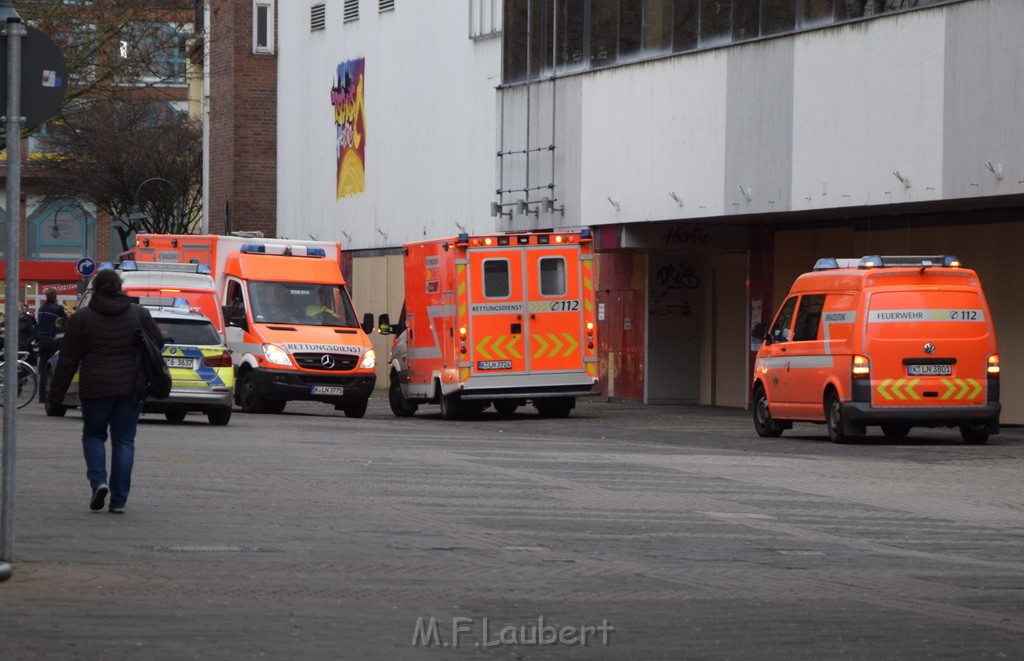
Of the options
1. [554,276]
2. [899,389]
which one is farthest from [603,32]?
[899,389]

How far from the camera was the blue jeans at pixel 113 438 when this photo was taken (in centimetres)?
1328

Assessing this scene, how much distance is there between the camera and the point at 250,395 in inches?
1185

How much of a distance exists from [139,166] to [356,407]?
138 ft

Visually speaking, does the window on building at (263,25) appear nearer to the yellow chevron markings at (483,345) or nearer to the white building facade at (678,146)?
the white building facade at (678,146)

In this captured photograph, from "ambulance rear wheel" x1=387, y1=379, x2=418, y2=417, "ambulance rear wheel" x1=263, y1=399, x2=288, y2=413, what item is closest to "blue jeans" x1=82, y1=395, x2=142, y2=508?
"ambulance rear wheel" x1=263, y1=399, x2=288, y2=413

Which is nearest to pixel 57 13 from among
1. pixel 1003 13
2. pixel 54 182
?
pixel 1003 13

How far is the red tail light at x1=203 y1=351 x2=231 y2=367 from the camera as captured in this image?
1001 inches

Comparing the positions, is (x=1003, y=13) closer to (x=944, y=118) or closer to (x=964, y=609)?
(x=944, y=118)

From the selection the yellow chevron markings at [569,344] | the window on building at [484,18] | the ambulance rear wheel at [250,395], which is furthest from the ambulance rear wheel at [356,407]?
the window on building at [484,18]

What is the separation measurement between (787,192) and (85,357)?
1846 centimetres

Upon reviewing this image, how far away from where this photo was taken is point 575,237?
29.1m

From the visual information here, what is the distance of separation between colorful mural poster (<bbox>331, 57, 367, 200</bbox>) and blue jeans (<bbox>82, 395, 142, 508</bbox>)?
33612mm

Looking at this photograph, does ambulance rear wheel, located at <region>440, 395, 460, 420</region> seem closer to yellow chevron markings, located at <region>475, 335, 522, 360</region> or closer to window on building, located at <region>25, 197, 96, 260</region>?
yellow chevron markings, located at <region>475, 335, 522, 360</region>

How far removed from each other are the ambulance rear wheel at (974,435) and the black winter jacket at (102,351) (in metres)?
13.1
